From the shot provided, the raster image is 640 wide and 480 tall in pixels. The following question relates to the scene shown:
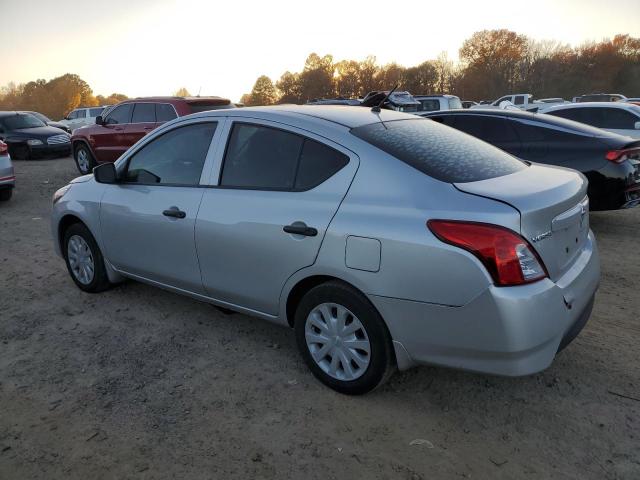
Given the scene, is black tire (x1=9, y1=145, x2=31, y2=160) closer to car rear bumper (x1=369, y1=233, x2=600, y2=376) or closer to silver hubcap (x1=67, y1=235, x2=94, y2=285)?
silver hubcap (x1=67, y1=235, x2=94, y2=285)

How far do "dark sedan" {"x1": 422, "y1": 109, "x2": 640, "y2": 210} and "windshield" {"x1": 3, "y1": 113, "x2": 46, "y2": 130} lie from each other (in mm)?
15093

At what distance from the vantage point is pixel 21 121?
1644 cm

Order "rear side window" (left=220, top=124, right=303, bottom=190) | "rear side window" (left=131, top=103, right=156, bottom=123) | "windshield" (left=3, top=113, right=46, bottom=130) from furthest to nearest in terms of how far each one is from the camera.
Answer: "windshield" (left=3, top=113, right=46, bottom=130)
"rear side window" (left=131, top=103, right=156, bottom=123)
"rear side window" (left=220, top=124, right=303, bottom=190)

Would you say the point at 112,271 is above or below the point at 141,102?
below

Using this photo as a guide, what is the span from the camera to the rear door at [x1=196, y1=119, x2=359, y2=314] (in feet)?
9.62

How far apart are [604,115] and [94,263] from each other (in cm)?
982

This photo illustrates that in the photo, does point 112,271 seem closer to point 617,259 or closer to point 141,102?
point 617,259

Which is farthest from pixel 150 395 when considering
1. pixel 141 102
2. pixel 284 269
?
Result: pixel 141 102

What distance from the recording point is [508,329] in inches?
93.0

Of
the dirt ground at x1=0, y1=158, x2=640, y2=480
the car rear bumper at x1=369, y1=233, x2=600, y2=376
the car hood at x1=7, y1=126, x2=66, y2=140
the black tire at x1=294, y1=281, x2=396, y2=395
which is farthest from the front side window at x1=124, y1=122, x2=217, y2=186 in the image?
the car hood at x1=7, y1=126, x2=66, y2=140

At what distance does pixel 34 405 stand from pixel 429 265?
2.46 metres

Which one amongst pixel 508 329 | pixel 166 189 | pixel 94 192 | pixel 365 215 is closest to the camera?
pixel 508 329

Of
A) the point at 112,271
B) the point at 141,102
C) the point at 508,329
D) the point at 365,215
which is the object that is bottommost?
the point at 112,271

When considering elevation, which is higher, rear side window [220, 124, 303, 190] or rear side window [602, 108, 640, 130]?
rear side window [220, 124, 303, 190]
